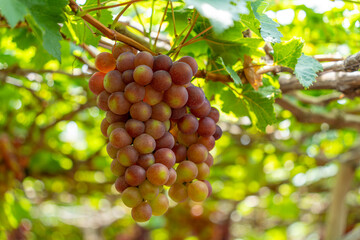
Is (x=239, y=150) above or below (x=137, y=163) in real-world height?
above

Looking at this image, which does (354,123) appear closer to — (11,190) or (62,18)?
(62,18)

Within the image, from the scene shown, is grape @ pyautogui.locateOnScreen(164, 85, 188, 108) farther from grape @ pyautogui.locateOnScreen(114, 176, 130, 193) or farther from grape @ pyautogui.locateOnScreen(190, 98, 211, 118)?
grape @ pyautogui.locateOnScreen(114, 176, 130, 193)

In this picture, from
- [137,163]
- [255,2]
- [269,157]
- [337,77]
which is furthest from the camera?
[269,157]

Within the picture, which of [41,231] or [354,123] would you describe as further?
[41,231]

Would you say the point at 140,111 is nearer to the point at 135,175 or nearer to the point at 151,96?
the point at 151,96

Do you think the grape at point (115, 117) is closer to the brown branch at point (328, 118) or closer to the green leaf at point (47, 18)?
the green leaf at point (47, 18)

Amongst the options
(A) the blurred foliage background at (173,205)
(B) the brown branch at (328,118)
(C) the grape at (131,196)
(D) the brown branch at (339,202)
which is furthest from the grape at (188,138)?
(D) the brown branch at (339,202)

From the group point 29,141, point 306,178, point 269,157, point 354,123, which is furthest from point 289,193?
point 29,141

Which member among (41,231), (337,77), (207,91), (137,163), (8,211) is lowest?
(137,163)
